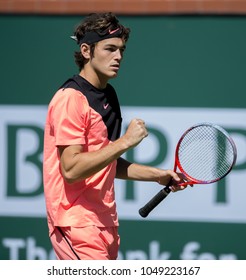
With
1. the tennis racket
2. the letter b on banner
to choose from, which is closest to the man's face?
the tennis racket

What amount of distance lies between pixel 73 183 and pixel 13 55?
2.42 metres

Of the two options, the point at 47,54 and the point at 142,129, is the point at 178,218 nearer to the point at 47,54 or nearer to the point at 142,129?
the point at 47,54

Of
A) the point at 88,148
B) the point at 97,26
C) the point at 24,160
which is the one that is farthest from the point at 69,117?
the point at 24,160

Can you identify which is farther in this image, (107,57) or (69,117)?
(107,57)

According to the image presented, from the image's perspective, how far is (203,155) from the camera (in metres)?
4.54

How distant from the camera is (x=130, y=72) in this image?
18.8 ft

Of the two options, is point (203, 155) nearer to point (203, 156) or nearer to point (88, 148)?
point (203, 156)

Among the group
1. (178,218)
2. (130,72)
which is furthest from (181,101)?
(178,218)

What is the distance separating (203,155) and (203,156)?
0.04 ft

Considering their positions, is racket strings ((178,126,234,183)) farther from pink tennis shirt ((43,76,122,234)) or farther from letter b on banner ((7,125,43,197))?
letter b on banner ((7,125,43,197))

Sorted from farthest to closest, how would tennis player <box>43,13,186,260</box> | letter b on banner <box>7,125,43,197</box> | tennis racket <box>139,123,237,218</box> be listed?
1. letter b on banner <box>7,125,43,197</box>
2. tennis racket <box>139,123,237,218</box>
3. tennis player <box>43,13,186,260</box>

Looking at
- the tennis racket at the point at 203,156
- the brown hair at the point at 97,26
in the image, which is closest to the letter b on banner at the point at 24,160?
the tennis racket at the point at 203,156

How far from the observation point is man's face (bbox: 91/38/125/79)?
12.1 ft

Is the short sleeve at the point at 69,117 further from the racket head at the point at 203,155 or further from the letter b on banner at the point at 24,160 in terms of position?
the letter b on banner at the point at 24,160
